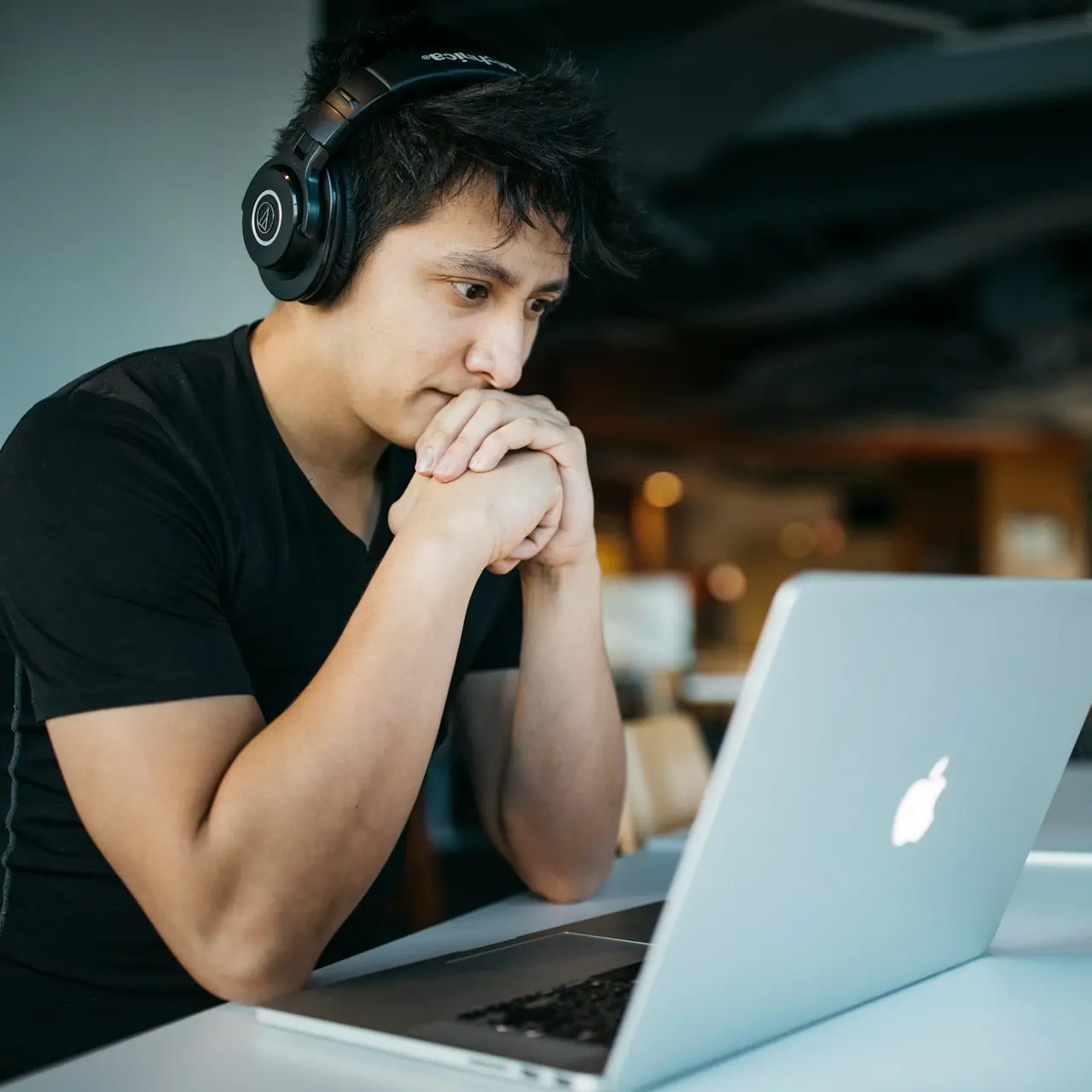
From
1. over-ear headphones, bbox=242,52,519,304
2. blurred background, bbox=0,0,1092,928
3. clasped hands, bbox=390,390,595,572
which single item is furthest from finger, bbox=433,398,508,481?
blurred background, bbox=0,0,1092,928

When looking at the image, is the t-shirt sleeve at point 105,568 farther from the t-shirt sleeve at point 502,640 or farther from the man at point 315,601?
the t-shirt sleeve at point 502,640

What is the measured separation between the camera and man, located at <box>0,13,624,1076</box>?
0.94 meters

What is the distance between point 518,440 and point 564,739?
1.07 feet

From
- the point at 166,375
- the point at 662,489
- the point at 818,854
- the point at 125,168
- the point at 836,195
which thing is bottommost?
the point at 818,854

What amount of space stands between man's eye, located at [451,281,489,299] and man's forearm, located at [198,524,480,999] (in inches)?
11.2

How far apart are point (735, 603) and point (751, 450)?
11.6 feet

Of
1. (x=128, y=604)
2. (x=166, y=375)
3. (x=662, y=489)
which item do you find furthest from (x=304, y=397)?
(x=662, y=489)

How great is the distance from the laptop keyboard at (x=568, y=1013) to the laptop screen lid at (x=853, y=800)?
63mm

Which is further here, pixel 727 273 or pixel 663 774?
pixel 727 273

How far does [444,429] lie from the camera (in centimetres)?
113

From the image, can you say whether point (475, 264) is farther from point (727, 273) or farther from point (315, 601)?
point (727, 273)

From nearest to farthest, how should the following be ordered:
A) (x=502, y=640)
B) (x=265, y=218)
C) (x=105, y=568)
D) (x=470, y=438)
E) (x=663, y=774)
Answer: (x=105, y=568) < (x=470, y=438) < (x=265, y=218) < (x=502, y=640) < (x=663, y=774)

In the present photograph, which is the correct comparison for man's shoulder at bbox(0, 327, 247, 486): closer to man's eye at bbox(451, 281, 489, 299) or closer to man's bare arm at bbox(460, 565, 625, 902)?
man's eye at bbox(451, 281, 489, 299)

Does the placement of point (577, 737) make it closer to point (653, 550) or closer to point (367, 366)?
point (367, 366)
